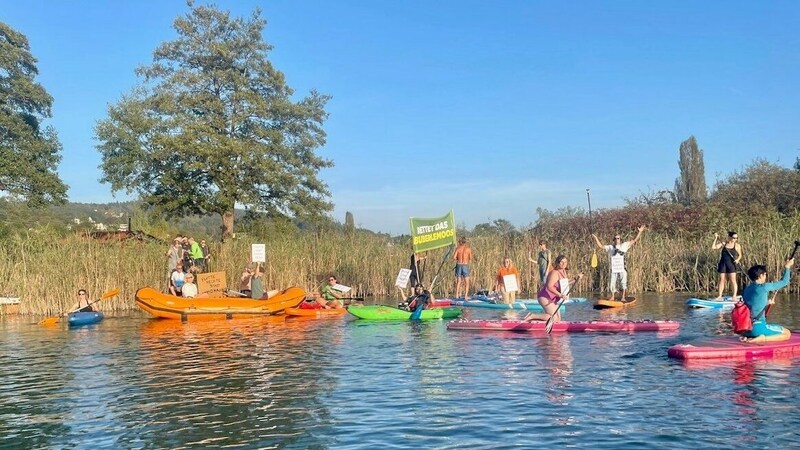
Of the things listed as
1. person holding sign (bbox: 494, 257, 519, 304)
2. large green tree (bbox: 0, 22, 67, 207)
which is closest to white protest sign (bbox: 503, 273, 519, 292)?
person holding sign (bbox: 494, 257, 519, 304)

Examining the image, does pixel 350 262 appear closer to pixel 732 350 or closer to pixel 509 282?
pixel 509 282

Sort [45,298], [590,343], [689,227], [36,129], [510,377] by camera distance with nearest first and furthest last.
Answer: [510,377]
[590,343]
[45,298]
[689,227]
[36,129]

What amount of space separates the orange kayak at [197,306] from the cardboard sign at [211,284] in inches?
50.6

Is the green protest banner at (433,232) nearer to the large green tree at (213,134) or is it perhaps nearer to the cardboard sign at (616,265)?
the cardboard sign at (616,265)

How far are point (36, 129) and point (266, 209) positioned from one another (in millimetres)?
13483

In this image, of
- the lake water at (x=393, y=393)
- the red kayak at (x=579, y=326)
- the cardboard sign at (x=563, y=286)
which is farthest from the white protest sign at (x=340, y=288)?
the cardboard sign at (x=563, y=286)

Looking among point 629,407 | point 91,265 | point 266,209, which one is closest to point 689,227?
point 266,209

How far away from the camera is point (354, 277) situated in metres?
27.1

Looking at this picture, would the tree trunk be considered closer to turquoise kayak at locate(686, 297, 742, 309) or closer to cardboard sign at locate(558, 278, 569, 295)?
turquoise kayak at locate(686, 297, 742, 309)

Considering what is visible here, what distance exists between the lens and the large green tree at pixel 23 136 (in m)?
37.7

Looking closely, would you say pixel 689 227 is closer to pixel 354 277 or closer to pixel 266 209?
pixel 354 277

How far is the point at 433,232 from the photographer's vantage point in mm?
21312

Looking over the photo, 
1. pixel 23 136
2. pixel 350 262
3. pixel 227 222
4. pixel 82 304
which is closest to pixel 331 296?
pixel 350 262

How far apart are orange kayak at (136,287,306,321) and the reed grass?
320 centimetres
